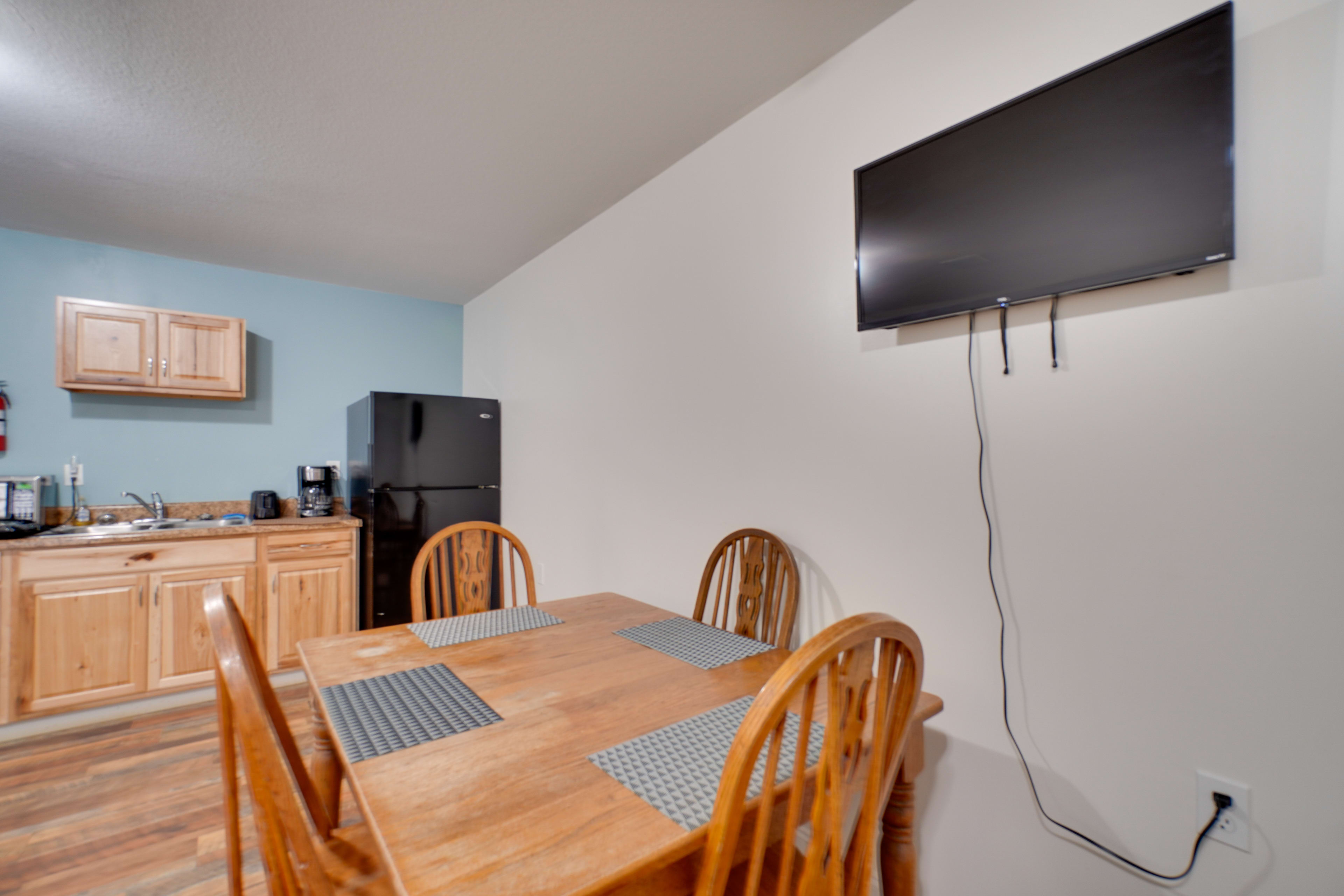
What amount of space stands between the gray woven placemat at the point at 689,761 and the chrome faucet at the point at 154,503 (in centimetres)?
366

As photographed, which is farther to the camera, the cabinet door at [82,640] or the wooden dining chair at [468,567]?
the cabinet door at [82,640]

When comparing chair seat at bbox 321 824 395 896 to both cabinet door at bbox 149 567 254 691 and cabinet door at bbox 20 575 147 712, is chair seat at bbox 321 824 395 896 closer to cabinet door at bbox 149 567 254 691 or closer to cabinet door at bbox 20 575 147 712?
cabinet door at bbox 149 567 254 691

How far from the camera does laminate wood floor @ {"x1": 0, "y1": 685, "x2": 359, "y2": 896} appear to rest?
5.44 feet

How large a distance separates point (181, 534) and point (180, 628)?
0.49m

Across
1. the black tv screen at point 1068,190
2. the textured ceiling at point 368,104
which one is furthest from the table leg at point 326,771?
the textured ceiling at point 368,104

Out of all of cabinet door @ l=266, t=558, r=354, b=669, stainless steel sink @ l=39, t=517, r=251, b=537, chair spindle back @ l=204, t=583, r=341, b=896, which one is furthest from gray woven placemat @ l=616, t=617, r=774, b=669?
stainless steel sink @ l=39, t=517, r=251, b=537

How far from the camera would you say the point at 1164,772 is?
109cm

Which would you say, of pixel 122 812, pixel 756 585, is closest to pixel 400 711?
pixel 756 585

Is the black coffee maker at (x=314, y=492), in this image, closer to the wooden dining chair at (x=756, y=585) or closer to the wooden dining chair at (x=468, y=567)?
the wooden dining chair at (x=468, y=567)

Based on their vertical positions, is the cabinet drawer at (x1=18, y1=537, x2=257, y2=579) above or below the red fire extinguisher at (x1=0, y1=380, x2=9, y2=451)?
below

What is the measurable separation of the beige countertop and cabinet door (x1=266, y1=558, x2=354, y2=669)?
0.19 m

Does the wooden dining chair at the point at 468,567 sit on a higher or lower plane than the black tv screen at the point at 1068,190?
lower

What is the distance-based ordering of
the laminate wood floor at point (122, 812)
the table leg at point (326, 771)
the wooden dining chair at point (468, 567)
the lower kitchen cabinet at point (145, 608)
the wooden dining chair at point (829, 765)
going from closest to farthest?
the wooden dining chair at point (829, 765), the table leg at point (326, 771), the laminate wood floor at point (122, 812), the wooden dining chair at point (468, 567), the lower kitchen cabinet at point (145, 608)

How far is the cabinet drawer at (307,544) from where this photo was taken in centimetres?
307
